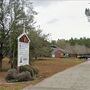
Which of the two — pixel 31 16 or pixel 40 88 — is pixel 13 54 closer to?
pixel 31 16

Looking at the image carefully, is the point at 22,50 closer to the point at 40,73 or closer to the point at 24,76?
the point at 24,76

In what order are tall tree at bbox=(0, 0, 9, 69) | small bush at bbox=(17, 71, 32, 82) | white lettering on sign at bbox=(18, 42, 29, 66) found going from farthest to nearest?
tall tree at bbox=(0, 0, 9, 69)
white lettering on sign at bbox=(18, 42, 29, 66)
small bush at bbox=(17, 71, 32, 82)

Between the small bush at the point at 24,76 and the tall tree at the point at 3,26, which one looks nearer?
the small bush at the point at 24,76

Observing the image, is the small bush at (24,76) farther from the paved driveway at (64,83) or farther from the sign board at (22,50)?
the sign board at (22,50)

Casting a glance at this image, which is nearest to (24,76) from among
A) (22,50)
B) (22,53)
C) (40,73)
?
(22,53)

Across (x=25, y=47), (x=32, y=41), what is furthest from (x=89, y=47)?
(x=25, y=47)

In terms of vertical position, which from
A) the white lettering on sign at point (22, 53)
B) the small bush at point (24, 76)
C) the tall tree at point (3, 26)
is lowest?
the small bush at point (24, 76)

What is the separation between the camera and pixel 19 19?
3475cm

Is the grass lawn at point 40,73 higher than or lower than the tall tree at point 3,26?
lower

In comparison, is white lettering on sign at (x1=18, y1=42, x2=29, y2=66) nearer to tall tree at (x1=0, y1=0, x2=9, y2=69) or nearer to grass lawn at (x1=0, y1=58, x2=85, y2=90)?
grass lawn at (x1=0, y1=58, x2=85, y2=90)

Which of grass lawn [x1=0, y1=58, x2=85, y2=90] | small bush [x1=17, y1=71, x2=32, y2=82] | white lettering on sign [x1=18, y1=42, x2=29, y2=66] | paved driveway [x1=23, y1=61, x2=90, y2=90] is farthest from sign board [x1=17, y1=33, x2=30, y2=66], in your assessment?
paved driveway [x1=23, y1=61, x2=90, y2=90]

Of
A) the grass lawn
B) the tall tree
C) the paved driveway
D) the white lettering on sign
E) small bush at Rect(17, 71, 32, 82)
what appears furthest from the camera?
the tall tree

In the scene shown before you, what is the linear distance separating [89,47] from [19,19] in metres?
136

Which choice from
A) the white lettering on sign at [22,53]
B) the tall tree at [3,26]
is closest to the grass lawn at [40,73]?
the white lettering on sign at [22,53]
